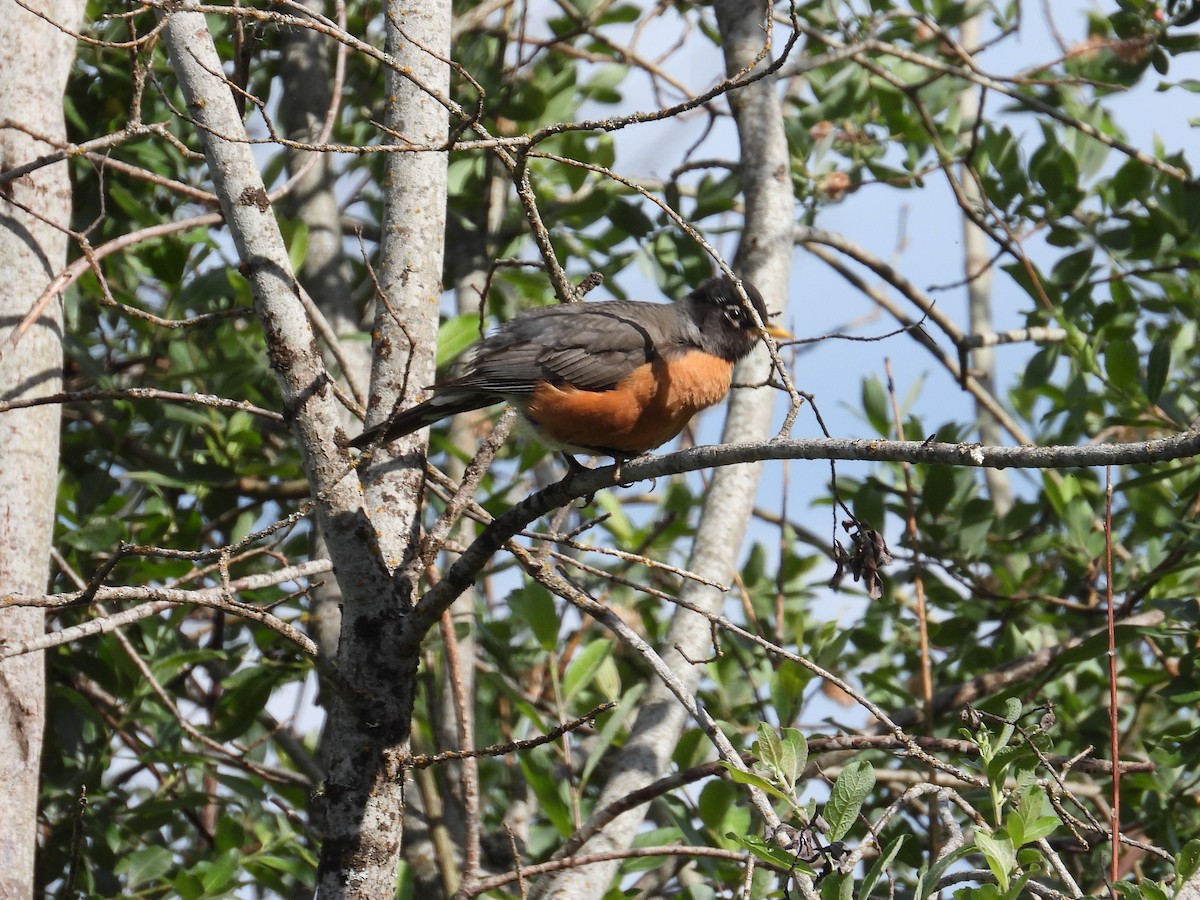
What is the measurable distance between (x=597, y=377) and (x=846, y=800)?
1955 millimetres

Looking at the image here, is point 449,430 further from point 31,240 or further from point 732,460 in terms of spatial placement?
point 732,460

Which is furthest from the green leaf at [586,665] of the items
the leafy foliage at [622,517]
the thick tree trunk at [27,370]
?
the thick tree trunk at [27,370]

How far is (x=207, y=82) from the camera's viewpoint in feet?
9.68

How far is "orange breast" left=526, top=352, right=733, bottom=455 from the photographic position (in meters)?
3.92

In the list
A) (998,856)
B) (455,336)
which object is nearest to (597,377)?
(455,336)

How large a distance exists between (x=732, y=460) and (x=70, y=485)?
3315mm

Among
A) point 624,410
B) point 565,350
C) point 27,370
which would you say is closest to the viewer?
point 27,370

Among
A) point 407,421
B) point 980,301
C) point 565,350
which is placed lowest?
point 407,421

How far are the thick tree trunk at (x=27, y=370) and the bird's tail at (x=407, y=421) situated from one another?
39.2 inches

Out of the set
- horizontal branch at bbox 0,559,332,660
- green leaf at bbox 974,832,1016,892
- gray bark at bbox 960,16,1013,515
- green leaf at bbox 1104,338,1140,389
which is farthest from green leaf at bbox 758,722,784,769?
gray bark at bbox 960,16,1013,515

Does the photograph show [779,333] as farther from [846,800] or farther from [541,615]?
[846,800]

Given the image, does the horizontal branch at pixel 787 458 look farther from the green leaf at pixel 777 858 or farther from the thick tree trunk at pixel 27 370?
the thick tree trunk at pixel 27 370

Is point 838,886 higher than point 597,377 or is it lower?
lower

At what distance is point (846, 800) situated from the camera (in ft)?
7.65
